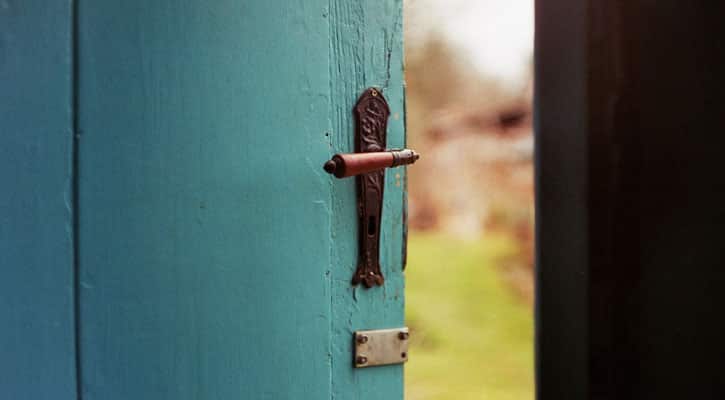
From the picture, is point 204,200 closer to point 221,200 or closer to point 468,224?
point 221,200

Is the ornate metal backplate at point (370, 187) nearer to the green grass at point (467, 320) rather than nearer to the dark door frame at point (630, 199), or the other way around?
the dark door frame at point (630, 199)

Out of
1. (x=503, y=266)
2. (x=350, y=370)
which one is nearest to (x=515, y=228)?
(x=503, y=266)

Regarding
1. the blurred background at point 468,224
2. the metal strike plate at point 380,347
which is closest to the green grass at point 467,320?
the blurred background at point 468,224

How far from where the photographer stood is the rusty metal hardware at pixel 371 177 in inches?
28.7

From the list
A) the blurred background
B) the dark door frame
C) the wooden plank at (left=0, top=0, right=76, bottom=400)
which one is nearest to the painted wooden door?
the wooden plank at (left=0, top=0, right=76, bottom=400)

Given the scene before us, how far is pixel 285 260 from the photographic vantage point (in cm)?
68

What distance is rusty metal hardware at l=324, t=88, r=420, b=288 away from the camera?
728 millimetres

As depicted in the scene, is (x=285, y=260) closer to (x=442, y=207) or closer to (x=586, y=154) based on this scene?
(x=586, y=154)

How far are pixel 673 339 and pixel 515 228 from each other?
2084mm

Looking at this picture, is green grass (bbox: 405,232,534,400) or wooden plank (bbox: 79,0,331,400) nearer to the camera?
wooden plank (bbox: 79,0,331,400)

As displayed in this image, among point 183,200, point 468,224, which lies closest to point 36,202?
point 183,200

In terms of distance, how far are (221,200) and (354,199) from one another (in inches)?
5.8

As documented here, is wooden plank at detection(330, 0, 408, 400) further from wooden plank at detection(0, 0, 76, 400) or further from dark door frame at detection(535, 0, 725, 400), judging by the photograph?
dark door frame at detection(535, 0, 725, 400)

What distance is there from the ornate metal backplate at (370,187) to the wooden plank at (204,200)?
44 millimetres
